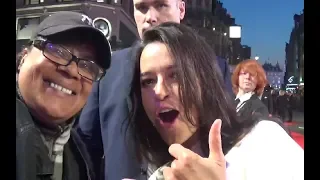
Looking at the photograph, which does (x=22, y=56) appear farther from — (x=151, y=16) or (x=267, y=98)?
(x=267, y=98)

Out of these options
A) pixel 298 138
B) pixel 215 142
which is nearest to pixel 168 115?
pixel 215 142

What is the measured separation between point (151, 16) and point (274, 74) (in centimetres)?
71

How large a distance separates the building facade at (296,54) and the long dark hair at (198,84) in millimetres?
343

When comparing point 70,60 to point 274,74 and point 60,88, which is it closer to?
point 60,88

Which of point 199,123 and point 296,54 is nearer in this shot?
point 199,123

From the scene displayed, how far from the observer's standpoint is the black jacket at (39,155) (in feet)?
7.63

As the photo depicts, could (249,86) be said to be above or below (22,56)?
below

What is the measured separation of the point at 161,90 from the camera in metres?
2.18

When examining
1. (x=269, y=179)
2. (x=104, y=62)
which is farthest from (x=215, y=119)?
(x=104, y=62)

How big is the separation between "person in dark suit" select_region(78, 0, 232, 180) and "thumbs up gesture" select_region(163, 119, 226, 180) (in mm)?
187

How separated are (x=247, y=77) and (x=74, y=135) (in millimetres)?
970

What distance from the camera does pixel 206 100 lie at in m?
2.18

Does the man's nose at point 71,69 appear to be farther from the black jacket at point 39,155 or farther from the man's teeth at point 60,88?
the black jacket at point 39,155

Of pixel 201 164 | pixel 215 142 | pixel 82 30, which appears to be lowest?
pixel 201 164
